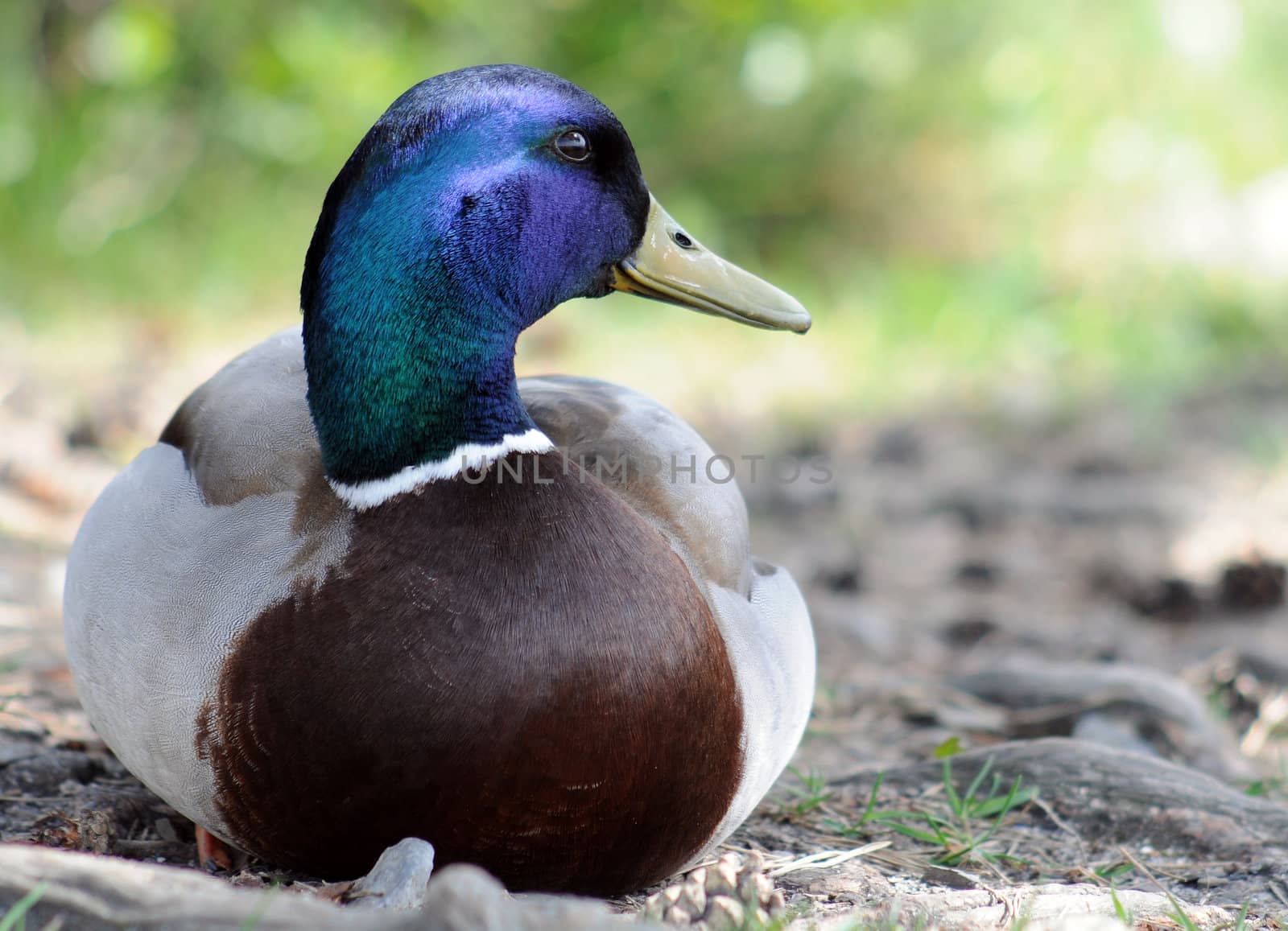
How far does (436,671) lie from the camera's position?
177 centimetres

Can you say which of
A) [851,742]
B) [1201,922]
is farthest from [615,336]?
[1201,922]

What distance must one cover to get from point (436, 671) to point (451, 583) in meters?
0.13

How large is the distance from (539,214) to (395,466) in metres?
0.42

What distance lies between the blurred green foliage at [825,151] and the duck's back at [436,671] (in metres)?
3.97

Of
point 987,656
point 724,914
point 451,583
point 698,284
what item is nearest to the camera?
point 724,914

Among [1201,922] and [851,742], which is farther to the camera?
[851,742]

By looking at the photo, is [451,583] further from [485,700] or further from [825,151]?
[825,151]

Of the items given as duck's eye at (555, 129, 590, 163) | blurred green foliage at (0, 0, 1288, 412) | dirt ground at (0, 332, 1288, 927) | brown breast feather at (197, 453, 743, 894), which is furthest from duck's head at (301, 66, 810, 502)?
blurred green foliage at (0, 0, 1288, 412)

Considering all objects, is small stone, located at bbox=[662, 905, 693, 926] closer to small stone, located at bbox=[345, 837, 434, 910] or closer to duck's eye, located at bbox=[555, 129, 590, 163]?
small stone, located at bbox=[345, 837, 434, 910]

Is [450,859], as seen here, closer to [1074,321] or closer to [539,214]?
[539,214]

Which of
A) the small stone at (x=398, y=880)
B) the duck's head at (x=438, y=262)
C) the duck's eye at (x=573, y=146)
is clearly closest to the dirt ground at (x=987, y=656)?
the small stone at (x=398, y=880)

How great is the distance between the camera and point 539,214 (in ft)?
6.69

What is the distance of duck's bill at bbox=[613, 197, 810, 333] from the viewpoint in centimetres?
221

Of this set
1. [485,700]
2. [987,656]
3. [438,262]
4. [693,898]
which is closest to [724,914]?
[693,898]
